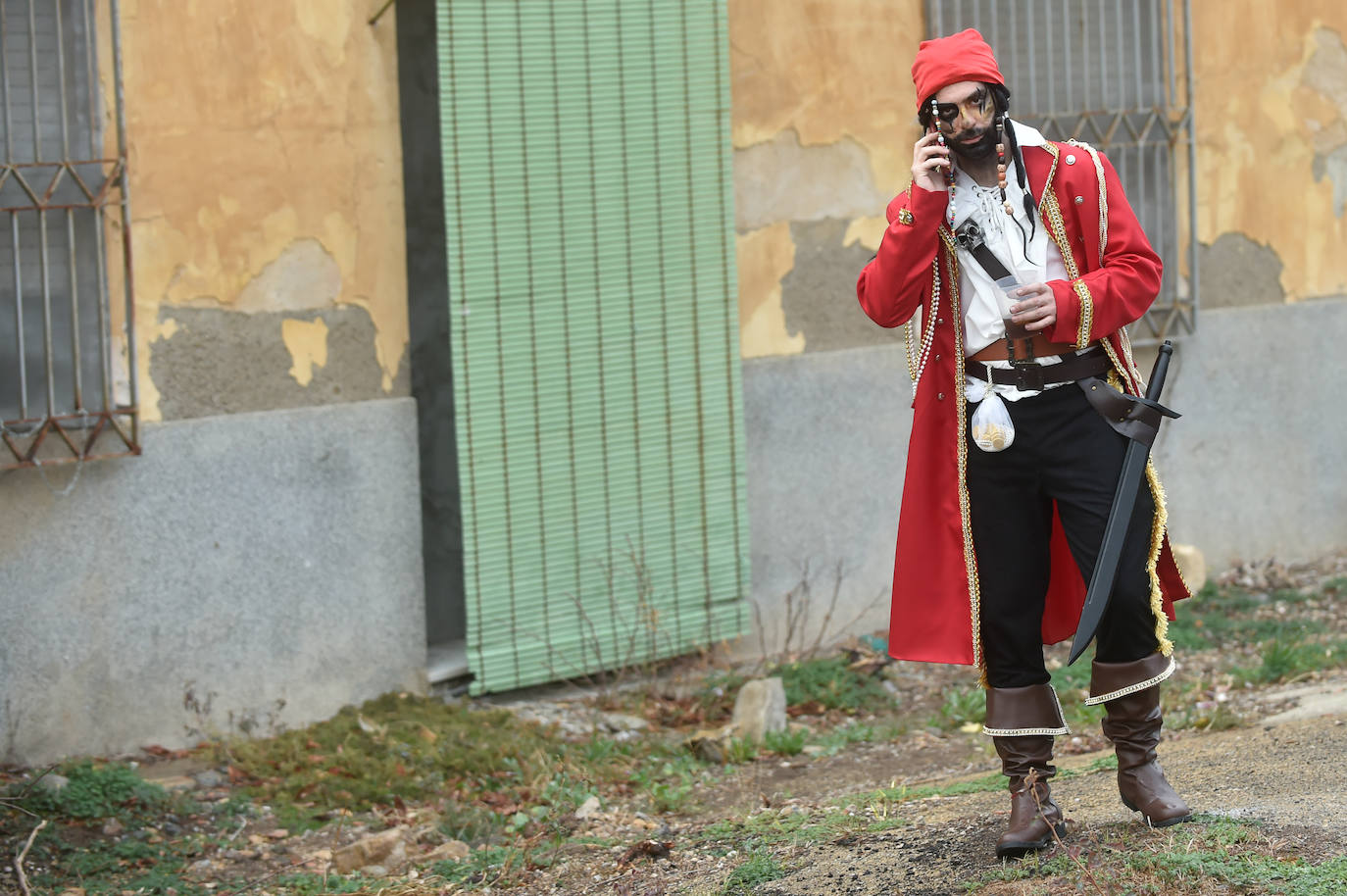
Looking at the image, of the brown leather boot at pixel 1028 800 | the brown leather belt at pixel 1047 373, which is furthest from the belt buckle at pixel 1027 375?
the brown leather boot at pixel 1028 800

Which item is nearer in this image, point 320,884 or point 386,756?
point 320,884

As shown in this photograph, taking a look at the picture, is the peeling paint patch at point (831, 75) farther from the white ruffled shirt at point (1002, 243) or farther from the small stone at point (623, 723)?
the white ruffled shirt at point (1002, 243)

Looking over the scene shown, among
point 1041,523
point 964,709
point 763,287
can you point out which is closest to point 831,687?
point 964,709

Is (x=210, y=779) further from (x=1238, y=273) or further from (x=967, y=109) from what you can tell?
(x=1238, y=273)

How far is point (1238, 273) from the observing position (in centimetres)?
805

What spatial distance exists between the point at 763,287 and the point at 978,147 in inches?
130

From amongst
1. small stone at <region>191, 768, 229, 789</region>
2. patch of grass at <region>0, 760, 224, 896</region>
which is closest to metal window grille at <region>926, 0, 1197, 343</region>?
small stone at <region>191, 768, 229, 789</region>

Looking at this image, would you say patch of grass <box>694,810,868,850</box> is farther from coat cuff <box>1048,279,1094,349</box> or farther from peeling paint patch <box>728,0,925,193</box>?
peeling paint patch <box>728,0,925,193</box>

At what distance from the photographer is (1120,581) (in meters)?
3.64

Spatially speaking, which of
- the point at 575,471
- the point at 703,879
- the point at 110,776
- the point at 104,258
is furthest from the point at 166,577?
the point at 703,879

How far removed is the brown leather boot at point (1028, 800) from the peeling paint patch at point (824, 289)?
3412 mm

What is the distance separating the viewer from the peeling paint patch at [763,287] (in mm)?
6855

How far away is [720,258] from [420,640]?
1.98 meters

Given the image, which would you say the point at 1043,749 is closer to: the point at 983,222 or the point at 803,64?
the point at 983,222
